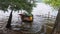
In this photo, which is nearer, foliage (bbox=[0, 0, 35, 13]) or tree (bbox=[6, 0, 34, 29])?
foliage (bbox=[0, 0, 35, 13])

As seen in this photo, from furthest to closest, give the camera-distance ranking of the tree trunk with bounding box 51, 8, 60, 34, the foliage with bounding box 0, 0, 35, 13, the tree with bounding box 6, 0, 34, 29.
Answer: the tree with bounding box 6, 0, 34, 29, the foliage with bounding box 0, 0, 35, 13, the tree trunk with bounding box 51, 8, 60, 34

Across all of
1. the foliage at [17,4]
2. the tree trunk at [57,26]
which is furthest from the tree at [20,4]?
the tree trunk at [57,26]

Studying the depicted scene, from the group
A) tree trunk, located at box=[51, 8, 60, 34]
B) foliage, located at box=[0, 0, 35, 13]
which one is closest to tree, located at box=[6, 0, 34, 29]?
foliage, located at box=[0, 0, 35, 13]

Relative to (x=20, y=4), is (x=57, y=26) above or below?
below

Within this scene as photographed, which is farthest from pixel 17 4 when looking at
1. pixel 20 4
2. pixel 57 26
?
pixel 57 26

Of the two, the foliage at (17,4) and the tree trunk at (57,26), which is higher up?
the foliage at (17,4)

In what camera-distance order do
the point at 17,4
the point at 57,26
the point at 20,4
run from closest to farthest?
the point at 57,26 < the point at 17,4 < the point at 20,4

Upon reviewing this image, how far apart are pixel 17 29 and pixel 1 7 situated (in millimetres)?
2492

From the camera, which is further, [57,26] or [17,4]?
[17,4]

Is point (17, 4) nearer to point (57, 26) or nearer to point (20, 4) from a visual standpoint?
point (20, 4)

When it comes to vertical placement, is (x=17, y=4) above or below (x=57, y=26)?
above

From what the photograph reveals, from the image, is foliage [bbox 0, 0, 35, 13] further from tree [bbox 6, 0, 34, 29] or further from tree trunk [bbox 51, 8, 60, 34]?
tree trunk [bbox 51, 8, 60, 34]

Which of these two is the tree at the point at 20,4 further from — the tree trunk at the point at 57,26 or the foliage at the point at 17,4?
the tree trunk at the point at 57,26

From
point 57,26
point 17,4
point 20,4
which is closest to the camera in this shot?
point 57,26
